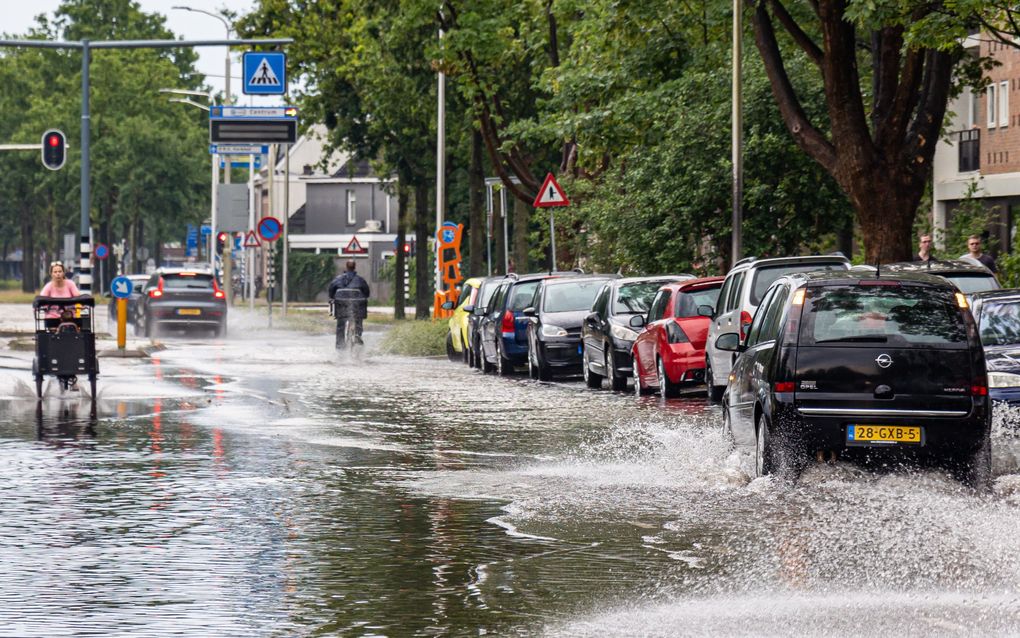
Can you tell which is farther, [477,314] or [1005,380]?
[477,314]

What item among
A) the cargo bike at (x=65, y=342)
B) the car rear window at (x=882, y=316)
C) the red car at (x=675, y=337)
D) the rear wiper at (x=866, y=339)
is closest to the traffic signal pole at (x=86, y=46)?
the cargo bike at (x=65, y=342)

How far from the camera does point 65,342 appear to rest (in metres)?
23.1

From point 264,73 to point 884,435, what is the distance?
98.3 ft

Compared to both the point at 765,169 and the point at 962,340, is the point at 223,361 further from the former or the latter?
the point at 962,340

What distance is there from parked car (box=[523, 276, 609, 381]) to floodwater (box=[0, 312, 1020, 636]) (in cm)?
875

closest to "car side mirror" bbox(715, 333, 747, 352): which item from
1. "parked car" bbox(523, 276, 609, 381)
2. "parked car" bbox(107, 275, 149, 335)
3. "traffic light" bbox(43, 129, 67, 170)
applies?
"parked car" bbox(523, 276, 609, 381)

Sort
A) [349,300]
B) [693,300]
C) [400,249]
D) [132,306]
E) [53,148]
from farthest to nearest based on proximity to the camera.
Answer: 1. [400,249]
2. [132,306]
3. [53,148]
4. [349,300]
5. [693,300]

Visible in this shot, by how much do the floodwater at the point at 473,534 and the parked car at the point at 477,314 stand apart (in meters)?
13.7

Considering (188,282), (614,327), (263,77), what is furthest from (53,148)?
(614,327)

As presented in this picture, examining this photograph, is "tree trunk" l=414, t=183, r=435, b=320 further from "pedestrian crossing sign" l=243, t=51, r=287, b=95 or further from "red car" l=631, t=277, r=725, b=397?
"red car" l=631, t=277, r=725, b=397

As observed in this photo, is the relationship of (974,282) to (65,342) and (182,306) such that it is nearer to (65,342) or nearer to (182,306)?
(65,342)

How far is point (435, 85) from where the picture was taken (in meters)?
51.9

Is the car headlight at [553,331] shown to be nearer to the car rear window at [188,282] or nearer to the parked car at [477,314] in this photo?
the parked car at [477,314]

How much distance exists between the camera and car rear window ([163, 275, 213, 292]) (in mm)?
48125
